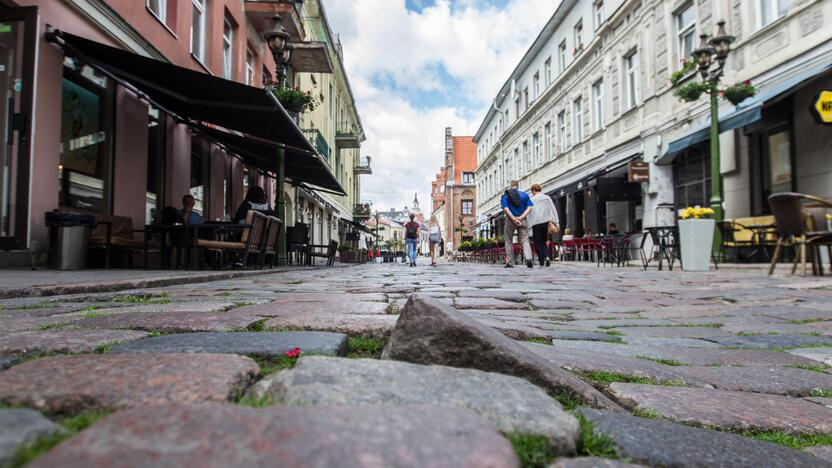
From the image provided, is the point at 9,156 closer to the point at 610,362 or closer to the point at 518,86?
the point at 610,362

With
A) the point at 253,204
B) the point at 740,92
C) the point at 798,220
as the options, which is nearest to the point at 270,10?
the point at 253,204

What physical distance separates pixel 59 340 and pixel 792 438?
1909 mm

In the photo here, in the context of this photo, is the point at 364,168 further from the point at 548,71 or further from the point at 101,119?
the point at 101,119

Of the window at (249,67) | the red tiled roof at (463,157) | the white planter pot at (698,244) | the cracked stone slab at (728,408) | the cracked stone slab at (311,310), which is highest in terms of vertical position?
the red tiled roof at (463,157)

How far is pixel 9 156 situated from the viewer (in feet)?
20.1

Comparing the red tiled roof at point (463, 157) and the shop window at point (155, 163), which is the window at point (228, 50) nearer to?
the shop window at point (155, 163)

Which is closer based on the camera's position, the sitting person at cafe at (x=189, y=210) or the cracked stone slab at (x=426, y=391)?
the cracked stone slab at (x=426, y=391)

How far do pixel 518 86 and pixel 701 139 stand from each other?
61.3ft

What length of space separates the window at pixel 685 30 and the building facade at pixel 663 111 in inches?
1.2

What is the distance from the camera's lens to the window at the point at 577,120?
20078mm

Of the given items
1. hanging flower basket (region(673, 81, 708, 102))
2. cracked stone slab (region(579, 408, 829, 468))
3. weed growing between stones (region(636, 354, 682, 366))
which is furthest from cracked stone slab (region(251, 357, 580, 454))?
hanging flower basket (region(673, 81, 708, 102))

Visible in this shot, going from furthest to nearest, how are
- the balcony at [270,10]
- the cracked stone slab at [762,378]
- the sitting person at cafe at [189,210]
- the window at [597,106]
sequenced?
the window at [597,106] → the balcony at [270,10] → the sitting person at cafe at [189,210] → the cracked stone slab at [762,378]

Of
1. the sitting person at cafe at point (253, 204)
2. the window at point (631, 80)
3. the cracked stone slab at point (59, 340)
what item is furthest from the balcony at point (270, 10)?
the cracked stone slab at point (59, 340)

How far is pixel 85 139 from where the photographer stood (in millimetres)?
7848
